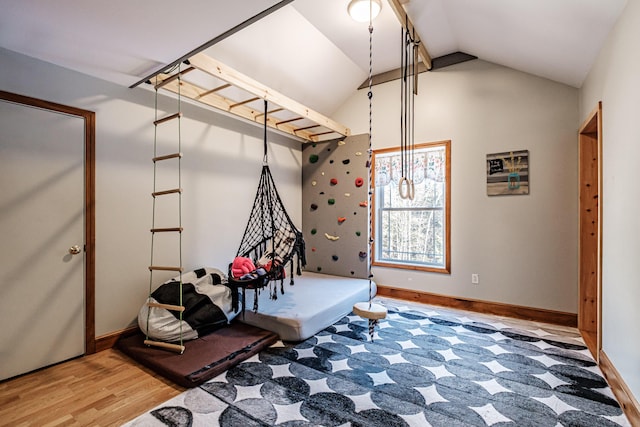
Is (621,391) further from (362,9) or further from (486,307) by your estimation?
(362,9)

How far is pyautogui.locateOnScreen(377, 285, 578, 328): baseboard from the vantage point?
11.1ft

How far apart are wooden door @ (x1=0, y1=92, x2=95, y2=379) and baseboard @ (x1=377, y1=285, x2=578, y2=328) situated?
3639mm

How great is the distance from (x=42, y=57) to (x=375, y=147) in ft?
12.4

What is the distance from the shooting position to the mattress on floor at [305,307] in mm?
2906

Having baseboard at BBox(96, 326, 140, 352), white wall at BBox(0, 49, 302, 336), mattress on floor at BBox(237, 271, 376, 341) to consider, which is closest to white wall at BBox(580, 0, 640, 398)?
mattress on floor at BBox(237, 271, 376, 341)

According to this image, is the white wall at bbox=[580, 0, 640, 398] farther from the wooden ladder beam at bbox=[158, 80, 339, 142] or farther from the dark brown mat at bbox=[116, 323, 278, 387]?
the wooden ladder beam at bbox=[158, 80, 339, 142]

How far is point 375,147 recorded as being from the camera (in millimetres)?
4633

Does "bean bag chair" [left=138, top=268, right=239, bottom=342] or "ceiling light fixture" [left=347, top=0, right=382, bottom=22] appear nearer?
"bean bag chair" [left=138, top=268, right=239, bottom=342]

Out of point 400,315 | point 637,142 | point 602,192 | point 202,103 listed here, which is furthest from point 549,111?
point 202,103

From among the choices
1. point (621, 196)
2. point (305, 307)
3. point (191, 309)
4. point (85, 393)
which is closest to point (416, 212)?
point (305, 307)

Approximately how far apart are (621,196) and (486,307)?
2.21m

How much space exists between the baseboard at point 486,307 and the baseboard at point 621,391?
1.09 metres

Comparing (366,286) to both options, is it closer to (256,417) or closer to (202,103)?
(256,417)

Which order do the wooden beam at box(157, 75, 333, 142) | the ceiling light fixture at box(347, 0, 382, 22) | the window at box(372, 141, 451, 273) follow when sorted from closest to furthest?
1. the ceiling light fixture at box(347, 0, 382, 22)
2. the wooden beam at box(157, 75, 333, 142)
3. the window at box(372, 141, 451, 273)
